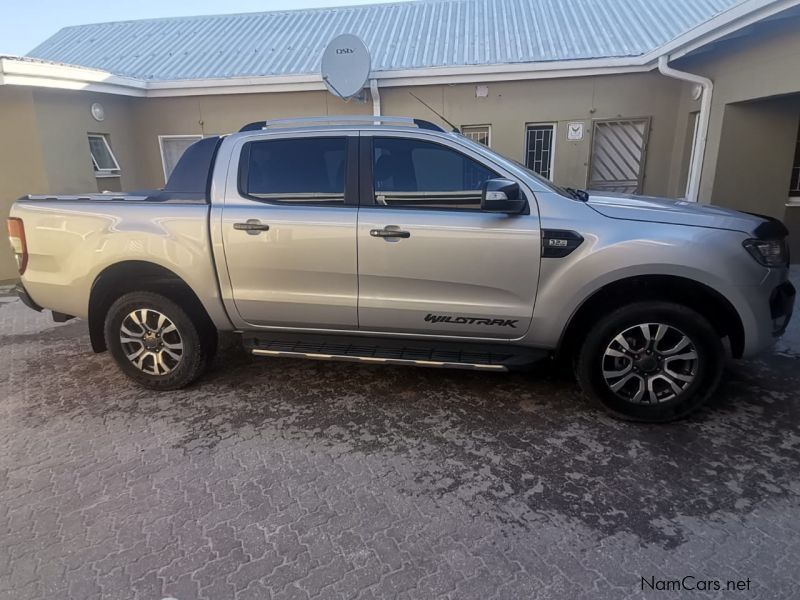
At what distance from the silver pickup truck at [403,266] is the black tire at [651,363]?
11 millimetres

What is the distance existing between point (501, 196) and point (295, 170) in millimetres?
1562

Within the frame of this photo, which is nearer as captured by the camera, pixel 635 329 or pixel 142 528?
pixel 142 528

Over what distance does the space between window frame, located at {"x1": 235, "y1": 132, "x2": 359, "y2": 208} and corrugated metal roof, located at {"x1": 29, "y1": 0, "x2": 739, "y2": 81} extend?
19.2 feet

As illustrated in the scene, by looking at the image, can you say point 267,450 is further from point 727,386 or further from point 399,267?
point 727,386

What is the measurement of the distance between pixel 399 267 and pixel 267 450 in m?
1.50

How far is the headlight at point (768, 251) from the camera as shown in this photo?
10.7 feet

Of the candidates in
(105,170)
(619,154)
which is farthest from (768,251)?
(105,170)

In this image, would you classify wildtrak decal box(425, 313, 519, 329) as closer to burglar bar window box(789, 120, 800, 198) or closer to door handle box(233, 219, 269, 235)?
door handle box(233, 219, 269, 235)

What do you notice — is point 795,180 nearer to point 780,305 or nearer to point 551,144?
point 551,144

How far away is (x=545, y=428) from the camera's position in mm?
3510

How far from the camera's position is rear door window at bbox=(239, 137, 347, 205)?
371 cm

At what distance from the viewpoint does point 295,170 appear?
378 cm

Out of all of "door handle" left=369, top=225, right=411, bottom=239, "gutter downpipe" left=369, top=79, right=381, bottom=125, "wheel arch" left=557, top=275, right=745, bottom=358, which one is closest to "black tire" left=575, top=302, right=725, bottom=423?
"wheel arch" left=557, top=275, right=745, bottom=358

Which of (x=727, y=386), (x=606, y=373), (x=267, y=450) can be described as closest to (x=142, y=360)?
(x=267, y=450)
